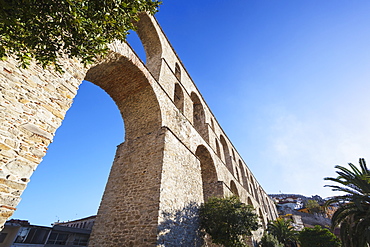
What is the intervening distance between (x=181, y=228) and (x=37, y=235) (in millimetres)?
16142

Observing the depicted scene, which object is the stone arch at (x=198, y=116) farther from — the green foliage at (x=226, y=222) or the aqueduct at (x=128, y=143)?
the green foliage at (x=226, y=222)

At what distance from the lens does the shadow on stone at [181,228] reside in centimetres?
555

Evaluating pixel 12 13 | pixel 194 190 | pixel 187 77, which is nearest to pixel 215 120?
pixel 187 77

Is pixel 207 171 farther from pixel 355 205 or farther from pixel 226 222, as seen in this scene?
pixel 355 205

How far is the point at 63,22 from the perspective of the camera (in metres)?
2.85

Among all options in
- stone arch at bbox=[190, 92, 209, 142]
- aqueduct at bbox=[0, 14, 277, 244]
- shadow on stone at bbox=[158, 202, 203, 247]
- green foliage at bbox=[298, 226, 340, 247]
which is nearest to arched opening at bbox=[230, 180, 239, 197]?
aqueduct at bbox=[0, 14, 277, 244]

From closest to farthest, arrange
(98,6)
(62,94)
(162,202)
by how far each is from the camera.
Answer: (98,6), (62,94), (162,202)

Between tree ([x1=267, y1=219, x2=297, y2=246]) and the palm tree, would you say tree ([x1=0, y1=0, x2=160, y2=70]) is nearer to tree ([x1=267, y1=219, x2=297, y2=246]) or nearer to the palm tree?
the palm tree

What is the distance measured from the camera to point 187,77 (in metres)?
14.4

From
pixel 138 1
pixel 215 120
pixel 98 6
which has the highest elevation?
pixel 215 120

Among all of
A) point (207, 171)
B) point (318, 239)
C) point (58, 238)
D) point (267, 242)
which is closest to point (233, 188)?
point (207, 171)

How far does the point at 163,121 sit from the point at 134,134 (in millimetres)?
1495

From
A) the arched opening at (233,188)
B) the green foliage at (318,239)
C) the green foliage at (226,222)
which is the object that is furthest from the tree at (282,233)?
the green foliage at (226,222)

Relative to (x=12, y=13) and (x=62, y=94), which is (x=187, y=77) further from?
(x=12, y=13)
